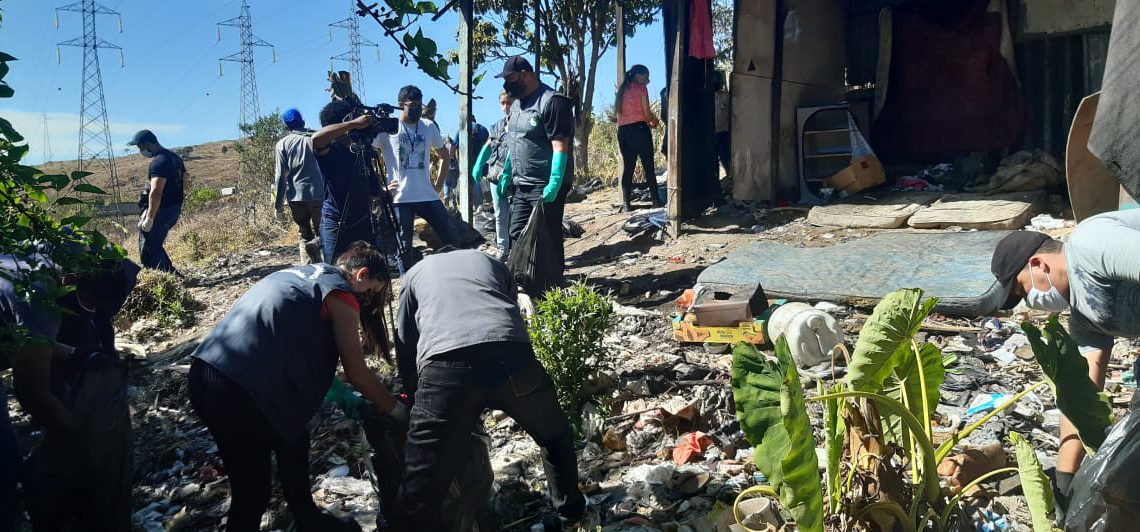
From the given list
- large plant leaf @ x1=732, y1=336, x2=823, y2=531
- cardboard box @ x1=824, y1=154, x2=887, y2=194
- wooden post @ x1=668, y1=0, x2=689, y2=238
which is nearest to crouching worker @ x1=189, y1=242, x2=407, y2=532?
large plant leaf @ x1=732, y1=336, x2=823, y2=531

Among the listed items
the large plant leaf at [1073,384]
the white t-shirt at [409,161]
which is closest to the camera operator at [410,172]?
the white t-shirt at [409,161]

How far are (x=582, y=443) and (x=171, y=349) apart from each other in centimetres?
399

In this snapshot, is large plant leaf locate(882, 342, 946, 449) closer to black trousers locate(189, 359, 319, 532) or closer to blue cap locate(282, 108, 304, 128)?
black trousers locate(189, 359, 319, 532)

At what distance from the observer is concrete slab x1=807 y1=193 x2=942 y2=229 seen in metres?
6.75

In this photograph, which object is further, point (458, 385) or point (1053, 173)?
point (1053, 173)

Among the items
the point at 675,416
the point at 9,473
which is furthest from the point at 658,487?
the point at 9,473

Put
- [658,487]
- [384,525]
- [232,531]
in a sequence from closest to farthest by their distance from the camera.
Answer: [232,531], [384,525], [658,487]

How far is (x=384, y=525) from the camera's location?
2.99m

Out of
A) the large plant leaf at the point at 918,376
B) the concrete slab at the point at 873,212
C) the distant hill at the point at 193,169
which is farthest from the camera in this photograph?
the distant hill at the point at 193,169

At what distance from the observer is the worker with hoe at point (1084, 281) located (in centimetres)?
209

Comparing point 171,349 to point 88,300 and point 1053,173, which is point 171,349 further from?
point 1053,173

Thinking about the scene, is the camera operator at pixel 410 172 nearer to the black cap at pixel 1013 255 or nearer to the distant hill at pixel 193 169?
the black cap at pixel 1013 255

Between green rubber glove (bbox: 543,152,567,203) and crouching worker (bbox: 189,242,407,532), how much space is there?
2.37 meters

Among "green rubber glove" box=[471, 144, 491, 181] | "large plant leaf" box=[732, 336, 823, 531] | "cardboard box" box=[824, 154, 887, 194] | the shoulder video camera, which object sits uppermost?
the shoulder video camera
